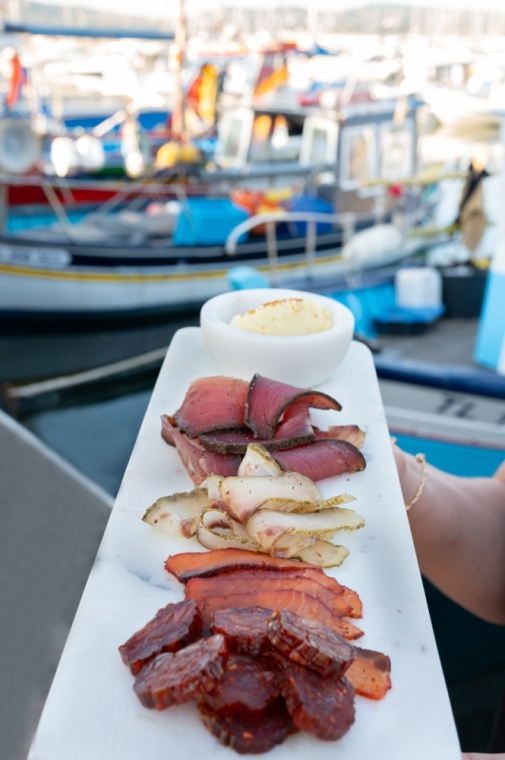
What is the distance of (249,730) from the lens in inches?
31.8

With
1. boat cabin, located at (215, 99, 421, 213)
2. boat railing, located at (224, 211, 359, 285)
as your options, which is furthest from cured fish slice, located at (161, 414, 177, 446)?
boat cabin, located at (215, 99, 421, 213)

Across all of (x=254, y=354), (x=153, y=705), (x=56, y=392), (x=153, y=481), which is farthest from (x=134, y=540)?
(x=56, y=392)

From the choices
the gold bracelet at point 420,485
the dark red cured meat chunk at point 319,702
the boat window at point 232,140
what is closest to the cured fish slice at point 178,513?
the dark red cured meat chunk at point 319,702

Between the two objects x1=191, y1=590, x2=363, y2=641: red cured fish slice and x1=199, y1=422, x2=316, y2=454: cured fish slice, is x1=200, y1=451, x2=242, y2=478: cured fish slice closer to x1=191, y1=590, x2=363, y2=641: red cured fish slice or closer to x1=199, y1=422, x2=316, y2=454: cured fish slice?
x1=199, y1=422, x2=316, y2=454: cured fish slice

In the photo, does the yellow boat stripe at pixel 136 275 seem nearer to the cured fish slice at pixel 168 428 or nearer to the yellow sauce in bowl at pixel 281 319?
the yellow sauce in bowl at pixel 281 319

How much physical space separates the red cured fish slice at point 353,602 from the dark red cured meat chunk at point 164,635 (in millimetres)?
231

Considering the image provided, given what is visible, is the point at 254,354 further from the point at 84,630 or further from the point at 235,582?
the point at 84,630

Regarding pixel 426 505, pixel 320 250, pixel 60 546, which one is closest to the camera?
pixel 426 505

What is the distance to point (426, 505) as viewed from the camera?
1.77m

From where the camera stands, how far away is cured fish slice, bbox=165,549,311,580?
105cm

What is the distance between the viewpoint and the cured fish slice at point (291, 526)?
1.10 metres

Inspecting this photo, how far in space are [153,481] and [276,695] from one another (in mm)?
541

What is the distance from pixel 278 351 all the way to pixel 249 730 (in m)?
0.90

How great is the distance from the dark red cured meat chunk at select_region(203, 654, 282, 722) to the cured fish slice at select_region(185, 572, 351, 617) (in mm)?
134
